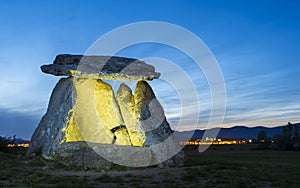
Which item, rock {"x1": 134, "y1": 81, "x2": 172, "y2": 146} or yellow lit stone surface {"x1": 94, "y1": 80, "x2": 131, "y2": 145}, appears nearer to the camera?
rock {"x1": 134, "y1": 81, "x2": 172, "y2": 146}

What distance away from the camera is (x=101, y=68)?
1938 cm

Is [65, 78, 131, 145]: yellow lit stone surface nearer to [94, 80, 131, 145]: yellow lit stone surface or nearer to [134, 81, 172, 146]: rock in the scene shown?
[94, 80, 131, 145]: yellow lit stone surface

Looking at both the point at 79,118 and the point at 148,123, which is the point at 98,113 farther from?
the point at 148,123

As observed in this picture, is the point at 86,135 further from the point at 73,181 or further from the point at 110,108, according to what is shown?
the point at 73,181

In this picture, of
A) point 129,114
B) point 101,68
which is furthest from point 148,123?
point 101,68

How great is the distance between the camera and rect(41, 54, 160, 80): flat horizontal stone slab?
Answer: 18.8 meters

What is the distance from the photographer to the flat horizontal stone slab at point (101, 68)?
18844mm

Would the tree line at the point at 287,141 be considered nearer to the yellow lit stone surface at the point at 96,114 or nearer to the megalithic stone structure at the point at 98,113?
the megalithic stone structure at the point at 98,113

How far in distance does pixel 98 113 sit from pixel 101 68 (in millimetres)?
3810

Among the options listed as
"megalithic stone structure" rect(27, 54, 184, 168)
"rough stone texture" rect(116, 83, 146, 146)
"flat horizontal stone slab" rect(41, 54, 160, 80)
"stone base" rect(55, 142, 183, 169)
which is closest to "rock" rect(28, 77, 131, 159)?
"megalithic stone structure" rect(27, 54, 184, 168)

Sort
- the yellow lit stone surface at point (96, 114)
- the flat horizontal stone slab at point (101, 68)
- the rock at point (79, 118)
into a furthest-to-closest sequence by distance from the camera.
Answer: the yellow lit stone surface at point (96, 114)
the flat horizontal stone slab at point (101, 68)
the rock at point (79, 118)

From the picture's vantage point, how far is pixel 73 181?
11.4 metres

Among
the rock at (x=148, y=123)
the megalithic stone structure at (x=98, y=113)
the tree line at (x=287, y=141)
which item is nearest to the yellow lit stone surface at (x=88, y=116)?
the megalithic stone structure at (x=98, y=113)

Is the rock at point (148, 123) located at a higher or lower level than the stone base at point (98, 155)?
higher
